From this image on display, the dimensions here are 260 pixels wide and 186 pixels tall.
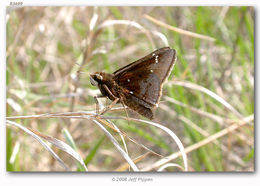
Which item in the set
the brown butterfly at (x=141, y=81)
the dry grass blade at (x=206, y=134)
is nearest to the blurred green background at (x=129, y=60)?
the dry grass blade at (x=206, y=134)

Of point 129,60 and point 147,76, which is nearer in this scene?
point 147,76

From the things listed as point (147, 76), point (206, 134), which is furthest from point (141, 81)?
point (206, 134)

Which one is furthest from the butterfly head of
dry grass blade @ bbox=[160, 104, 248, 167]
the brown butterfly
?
dry grass blade @ bbox=[160, 104, 248, 167]

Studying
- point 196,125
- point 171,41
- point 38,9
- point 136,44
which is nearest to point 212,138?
point 196,125

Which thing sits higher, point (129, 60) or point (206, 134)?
point (129, 60)

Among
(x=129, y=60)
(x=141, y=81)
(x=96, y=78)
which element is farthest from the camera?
(x=129, y=60)

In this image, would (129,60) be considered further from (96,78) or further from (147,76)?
(96,78)
